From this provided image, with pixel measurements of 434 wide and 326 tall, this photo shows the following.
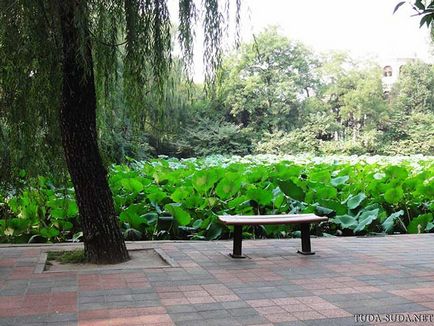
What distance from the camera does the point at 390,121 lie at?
40.3m

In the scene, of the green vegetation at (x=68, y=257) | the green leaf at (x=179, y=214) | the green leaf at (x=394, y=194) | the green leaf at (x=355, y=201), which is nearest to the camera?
the green vegetation at (x=68, y=257)

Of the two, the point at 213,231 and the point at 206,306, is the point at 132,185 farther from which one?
the point at 206,306

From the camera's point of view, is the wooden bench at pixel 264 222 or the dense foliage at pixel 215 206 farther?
the dense foliage at pixel 215 206

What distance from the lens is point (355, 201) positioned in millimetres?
7465

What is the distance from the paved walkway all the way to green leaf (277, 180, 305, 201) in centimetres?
220

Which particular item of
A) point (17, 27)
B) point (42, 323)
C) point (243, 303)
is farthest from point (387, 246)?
point (17, 27)

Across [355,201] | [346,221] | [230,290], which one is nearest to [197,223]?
[346,221]

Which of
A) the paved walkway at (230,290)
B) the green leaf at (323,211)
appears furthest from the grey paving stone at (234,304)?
the green leaf at (323,211)

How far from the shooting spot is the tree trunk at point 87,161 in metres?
4.34

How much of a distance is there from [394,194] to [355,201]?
621mm

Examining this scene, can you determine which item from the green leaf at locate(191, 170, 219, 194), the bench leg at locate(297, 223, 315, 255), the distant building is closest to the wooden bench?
the bench leg at locate(297, 223, 315, 255)

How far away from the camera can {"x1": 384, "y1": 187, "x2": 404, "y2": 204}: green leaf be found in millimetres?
7529

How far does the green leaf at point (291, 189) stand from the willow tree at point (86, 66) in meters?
3.34

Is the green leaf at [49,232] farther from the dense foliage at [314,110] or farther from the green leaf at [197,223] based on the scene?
the dense foliage at [314,110]
